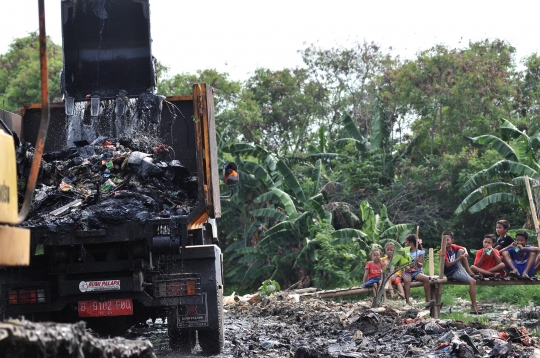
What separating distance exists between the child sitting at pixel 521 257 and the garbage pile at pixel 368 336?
1.63m

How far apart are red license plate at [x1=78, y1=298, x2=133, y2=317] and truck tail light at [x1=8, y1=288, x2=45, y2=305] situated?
426 mm

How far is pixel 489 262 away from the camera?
45.7ft

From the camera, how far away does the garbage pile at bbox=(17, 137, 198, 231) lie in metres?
8.88

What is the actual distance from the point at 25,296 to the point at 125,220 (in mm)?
1343

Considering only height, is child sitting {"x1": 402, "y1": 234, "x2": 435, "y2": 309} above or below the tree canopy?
below

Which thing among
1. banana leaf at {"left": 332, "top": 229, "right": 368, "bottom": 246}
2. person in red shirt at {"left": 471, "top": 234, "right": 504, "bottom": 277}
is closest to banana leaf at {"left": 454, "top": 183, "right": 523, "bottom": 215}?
banana leaf at {"left": 332, "top": 229, "right": 368, "bottom": 246}

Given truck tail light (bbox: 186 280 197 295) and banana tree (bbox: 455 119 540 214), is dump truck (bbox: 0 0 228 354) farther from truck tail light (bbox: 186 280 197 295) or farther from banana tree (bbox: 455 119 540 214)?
banana tree (bbox: 455 119 540 214)

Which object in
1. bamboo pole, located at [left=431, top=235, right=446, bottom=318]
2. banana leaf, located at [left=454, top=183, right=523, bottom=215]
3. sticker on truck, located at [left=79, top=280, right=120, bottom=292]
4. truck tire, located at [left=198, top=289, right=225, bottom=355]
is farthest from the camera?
banana leaf, located at [left=454, top=183, right=523, bottom=215]

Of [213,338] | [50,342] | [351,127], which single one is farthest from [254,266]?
[50,342]

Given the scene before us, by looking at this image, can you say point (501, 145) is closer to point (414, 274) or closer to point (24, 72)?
point (414, 274)

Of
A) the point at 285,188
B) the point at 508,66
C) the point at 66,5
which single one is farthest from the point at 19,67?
the point at 66,5

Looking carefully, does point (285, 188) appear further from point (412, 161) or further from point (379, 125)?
point (412, 161)

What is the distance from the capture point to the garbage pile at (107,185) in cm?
888

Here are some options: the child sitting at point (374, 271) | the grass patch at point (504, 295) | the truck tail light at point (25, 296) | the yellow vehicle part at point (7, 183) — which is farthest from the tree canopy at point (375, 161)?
the yellow vehicle part at point (7, 183)
